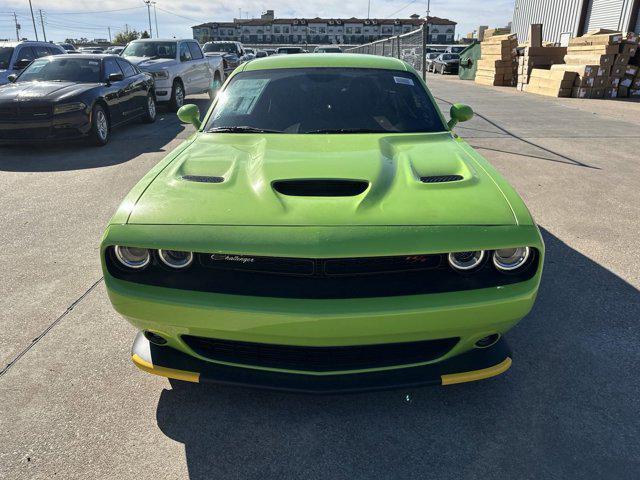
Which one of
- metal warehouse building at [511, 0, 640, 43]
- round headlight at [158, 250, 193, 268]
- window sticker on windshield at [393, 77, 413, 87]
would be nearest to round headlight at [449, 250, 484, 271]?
round headlight at [158, 250, 193, 268]

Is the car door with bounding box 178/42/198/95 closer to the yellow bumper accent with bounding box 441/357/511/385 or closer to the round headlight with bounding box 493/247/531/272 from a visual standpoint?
the round headlight with bounding box 493/247/531/272

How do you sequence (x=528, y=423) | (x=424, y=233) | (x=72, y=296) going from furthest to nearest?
(x=72, y=296) < (x=528, y=423) < (x=424, y=233)

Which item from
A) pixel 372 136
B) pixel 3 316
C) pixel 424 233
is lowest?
pixel 3 316

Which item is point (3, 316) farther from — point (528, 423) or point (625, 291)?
point (625, 291)

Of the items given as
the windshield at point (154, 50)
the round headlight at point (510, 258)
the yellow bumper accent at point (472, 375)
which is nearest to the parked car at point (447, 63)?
the windshield at point (154, 50)

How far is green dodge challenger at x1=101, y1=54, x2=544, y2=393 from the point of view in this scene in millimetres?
1953

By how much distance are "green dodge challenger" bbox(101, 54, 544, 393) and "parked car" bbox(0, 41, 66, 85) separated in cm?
1132

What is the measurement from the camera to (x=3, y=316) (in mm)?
3254

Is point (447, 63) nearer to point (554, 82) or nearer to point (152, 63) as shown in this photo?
point (554, 82)

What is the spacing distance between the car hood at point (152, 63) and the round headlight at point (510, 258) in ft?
38.8

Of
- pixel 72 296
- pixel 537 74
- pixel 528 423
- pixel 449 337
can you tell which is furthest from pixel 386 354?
pixel 537 74

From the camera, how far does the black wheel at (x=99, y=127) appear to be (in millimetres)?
8305

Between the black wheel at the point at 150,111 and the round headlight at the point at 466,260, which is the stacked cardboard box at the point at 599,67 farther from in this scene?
the round headlight at the point at 466,260

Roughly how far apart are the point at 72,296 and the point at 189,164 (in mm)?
1588
